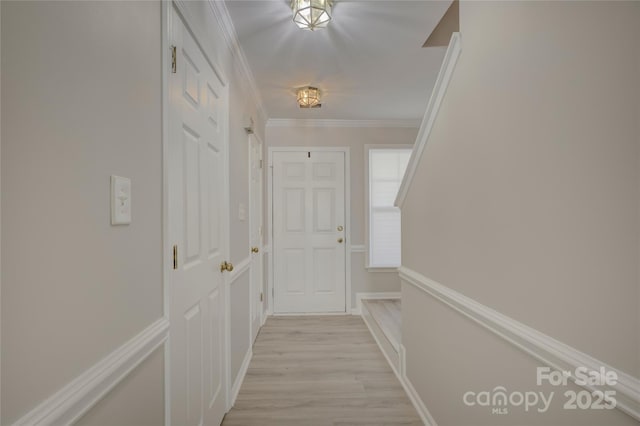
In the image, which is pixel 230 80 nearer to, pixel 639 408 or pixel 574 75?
pixel 574 75

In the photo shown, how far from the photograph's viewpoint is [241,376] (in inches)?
92.8

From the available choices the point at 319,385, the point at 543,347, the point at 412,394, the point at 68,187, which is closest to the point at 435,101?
the point at 543,347

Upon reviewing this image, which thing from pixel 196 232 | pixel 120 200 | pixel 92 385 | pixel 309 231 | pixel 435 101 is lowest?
pixel 92 385

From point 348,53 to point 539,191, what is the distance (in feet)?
6.10

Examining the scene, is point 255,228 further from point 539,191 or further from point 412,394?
point 539,191

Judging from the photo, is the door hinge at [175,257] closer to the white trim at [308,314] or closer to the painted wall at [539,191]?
the painted wall at [539,191]

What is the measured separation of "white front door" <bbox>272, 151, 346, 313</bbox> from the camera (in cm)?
398

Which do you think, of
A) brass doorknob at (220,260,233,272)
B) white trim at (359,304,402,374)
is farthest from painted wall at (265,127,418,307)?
brass doorknob at (220,260,233,272)

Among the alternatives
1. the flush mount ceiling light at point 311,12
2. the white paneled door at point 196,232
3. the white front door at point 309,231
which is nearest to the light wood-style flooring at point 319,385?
the white paneled door at point 196,232

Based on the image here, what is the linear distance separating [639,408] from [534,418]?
A: 372 millimetres

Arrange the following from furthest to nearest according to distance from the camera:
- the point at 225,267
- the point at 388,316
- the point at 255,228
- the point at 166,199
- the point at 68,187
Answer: the point at 388,316 → the point at 255,228 → the point at 225,267 → the point at 166,199 → the point at 68,187

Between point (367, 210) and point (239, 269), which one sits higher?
point (367, 210)

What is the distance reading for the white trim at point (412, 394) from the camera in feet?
5.95

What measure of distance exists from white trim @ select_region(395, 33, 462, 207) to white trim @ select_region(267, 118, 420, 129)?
7.06 feet
